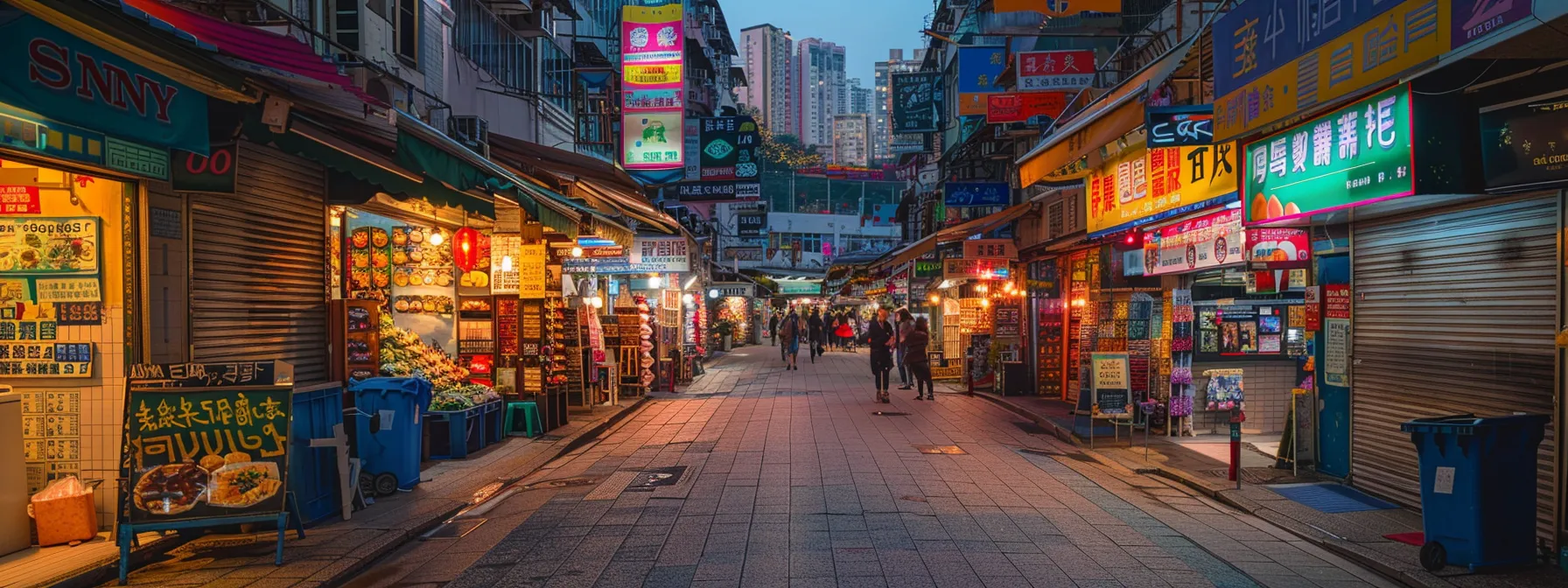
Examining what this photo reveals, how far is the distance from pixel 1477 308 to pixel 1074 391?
40.5 feet

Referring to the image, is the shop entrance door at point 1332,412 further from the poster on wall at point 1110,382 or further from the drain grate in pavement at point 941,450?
the drain grate in pavement at point 941,450

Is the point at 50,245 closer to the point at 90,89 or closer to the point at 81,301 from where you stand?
the point at 81,301

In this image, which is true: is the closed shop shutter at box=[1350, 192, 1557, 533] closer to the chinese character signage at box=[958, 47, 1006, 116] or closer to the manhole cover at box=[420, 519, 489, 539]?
the manhole cover at box=[420, 519, 489, 539]

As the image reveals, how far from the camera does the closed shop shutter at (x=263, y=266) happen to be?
29.9ft

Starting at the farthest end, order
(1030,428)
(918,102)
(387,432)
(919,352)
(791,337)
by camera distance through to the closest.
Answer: (918,102) < (791,337) < (919,352) < (1030,428) < (387,432)

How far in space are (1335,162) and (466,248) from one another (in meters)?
11.4

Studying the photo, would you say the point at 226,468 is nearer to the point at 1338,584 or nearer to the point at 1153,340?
the point at 1338,584

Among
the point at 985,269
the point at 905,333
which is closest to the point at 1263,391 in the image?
the point at 985,269

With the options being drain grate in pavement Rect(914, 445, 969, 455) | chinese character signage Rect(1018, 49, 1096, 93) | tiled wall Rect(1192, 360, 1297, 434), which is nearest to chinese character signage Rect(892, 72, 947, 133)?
chinese character signage Rect(1018, 49, 1096, 93)

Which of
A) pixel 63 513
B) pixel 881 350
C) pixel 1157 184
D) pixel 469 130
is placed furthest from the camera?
pixel 881 350

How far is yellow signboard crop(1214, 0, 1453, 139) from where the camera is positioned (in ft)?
22.1

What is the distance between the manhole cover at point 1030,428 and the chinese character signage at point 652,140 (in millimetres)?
9166

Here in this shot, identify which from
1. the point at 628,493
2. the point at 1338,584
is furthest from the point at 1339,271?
the point at 628,493

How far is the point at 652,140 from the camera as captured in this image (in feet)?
75.3
